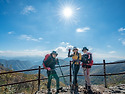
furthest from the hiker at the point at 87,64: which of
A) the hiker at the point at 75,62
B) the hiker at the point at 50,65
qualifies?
the hiker at the point at 50,65

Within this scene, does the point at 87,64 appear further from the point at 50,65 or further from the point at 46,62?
the point at 46,62

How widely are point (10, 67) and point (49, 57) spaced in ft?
13.4

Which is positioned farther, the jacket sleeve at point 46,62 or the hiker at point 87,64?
the hiker at point 87,64

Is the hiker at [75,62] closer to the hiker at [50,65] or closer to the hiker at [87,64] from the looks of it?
the hiker at [87,64]

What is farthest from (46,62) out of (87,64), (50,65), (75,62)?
(87,64)

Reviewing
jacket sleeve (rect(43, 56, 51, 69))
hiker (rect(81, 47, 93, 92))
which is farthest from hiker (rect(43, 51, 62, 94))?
hiker (rect(81, 47, 93, 92))

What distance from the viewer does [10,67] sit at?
773cm

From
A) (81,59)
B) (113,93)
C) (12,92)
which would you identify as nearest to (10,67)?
Result: (12,92)

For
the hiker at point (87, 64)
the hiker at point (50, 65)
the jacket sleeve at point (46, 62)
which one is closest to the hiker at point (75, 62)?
the hiker at point (87, 64)

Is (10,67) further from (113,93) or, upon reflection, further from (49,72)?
(113,93)

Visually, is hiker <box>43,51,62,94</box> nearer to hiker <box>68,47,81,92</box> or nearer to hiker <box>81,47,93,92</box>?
hiker <box>68,47,81,92</box>

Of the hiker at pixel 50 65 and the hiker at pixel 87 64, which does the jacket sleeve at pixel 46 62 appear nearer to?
the hiker at pixel 50 65

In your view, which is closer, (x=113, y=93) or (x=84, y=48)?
(x=113, y=93)

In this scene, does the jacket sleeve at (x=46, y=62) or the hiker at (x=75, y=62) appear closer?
the jacket sleeve at (x=46, y=62)
